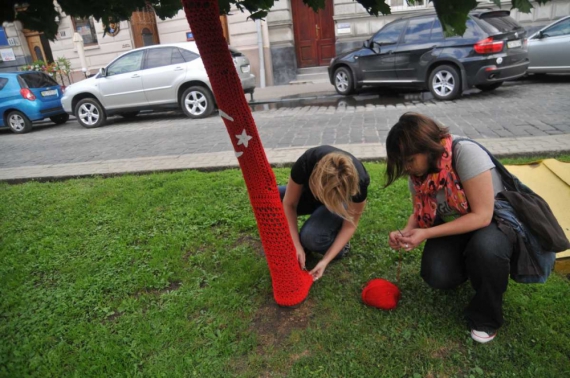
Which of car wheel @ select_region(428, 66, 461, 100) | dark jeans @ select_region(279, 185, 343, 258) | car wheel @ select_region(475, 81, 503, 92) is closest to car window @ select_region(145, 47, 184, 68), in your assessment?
car wheel @ select_region(428, 66, 461, 100)

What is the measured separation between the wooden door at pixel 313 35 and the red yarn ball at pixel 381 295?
43.8ft

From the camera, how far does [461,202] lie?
6.54 feet

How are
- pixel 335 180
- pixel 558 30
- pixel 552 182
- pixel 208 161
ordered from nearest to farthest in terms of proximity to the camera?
pixel 335 180 → pixel 552 182 → pixel 208 161 → pixel 558 30

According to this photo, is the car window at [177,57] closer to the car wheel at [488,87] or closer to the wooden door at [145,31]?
the car wheel at [488,87]

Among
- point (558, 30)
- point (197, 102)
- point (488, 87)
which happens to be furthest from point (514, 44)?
point (197, 102)

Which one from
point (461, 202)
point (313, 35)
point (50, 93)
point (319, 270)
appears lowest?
point (319, 270)

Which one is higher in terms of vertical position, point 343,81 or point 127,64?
point 127,64

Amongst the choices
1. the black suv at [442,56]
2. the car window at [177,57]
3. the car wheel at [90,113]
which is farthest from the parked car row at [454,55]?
the car wheel at [90,113]

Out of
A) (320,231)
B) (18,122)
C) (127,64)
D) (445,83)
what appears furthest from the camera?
(18,122)

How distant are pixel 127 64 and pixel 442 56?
7152 millimetres

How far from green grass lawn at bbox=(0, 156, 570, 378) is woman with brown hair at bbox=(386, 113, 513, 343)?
22 cm

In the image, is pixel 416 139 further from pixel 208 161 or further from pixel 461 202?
pixel 208 161

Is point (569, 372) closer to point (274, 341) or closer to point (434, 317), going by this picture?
point (434, 317)

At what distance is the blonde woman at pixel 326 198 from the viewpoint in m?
2.16
